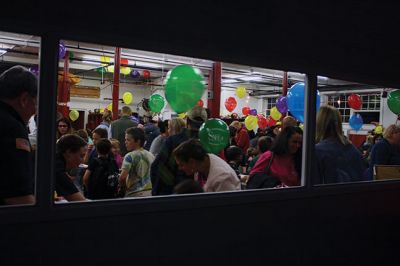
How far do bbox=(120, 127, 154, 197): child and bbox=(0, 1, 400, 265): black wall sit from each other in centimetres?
105

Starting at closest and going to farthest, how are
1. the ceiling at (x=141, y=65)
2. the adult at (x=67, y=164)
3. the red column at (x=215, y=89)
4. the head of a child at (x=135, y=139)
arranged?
1. the adult at (x=67, y=164)
2. the head of a child at (x=135, y=139)
3. the red column at (x=215, y=89)
4. the ceiling at (x=141, y=65)

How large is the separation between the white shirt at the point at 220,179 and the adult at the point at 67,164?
77 cm

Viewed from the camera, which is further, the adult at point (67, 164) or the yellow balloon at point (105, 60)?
the yellow balloon at point (105, 60)

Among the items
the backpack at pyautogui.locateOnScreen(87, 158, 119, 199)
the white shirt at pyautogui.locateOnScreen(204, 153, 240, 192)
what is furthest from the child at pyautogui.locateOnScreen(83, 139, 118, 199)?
the white shirt at pyautogui.locateOnScreen(204, 153, 240, 192)

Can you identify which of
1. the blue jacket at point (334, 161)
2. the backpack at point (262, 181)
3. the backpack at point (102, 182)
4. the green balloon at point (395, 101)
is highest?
the green balloon at point (395, 101)

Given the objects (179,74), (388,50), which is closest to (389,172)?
(388,50)

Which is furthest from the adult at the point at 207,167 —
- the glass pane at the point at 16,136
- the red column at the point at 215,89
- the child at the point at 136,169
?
the red column at the point at 215,89

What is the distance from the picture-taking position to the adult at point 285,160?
104 inches

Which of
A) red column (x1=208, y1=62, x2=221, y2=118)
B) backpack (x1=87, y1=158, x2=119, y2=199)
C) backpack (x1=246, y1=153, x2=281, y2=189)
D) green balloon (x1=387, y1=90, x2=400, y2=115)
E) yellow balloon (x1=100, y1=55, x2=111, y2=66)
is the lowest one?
backpack (x1=87, y1=158, x2=119, y2=199)

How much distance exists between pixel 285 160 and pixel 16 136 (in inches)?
69.9

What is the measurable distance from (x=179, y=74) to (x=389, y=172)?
218 cm

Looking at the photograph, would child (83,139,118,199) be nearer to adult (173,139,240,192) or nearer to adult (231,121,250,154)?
adult (173,139,240,192)

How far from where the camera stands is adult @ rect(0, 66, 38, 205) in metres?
1.53

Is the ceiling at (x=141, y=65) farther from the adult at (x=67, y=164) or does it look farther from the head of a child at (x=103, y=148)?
the adult at (x=67, y=164)
